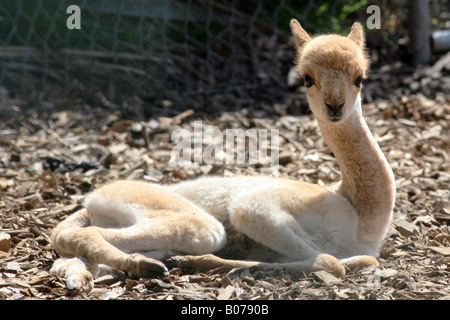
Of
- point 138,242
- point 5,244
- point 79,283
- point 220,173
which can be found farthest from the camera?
point 220,173

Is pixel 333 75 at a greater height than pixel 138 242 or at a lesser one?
greater

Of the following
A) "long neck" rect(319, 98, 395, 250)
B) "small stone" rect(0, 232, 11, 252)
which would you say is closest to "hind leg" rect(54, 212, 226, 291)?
"small stone" rect(0, 232, 11, 252)

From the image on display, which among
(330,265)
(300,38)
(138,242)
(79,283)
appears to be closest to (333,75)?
(300,38)

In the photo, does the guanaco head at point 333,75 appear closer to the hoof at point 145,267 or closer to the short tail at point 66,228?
the hoof at point 145,267

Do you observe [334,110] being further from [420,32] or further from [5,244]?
[420,32]

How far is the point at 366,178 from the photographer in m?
3.81

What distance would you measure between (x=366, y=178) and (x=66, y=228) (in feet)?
5.76

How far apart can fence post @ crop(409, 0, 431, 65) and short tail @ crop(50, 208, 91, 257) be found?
5.59m

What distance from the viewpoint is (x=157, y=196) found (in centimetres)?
389

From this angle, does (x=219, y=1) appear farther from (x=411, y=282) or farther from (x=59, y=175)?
(x=411, y=282)

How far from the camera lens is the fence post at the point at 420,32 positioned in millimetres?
8062

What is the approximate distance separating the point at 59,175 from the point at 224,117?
2239mm

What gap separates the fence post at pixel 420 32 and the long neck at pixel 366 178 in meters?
4.77

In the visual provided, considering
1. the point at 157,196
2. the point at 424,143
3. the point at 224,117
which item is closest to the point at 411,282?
the point at 157,196
